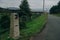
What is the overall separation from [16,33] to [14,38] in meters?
0.34

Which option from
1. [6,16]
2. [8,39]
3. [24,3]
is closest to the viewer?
[8,39]

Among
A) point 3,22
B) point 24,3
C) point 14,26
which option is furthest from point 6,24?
point 24,3

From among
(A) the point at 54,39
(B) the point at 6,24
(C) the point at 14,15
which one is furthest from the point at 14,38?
(B) the point at 6,24

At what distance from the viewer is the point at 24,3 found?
53.2 meters

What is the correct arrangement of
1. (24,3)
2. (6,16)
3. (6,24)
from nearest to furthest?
(6,24), (6,16), (24,3)

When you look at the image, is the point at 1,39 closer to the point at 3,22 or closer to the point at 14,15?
the point at 14,15

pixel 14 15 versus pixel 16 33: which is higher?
pixel 14 15

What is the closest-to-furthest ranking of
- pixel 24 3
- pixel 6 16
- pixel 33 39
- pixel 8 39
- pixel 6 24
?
pixel 8 39 → pixel 33 39 → pixel 6 24 → pixel 6 16 → pixel 24 3

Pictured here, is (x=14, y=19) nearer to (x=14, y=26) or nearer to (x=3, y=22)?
(x=14, y=26)

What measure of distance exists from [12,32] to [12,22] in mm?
492

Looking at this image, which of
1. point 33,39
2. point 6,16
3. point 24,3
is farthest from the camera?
point 24,3

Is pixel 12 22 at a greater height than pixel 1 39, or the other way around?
pixel 12 22

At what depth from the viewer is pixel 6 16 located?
15758 mm

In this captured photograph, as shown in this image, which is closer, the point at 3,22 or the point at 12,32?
the point at 12,32
